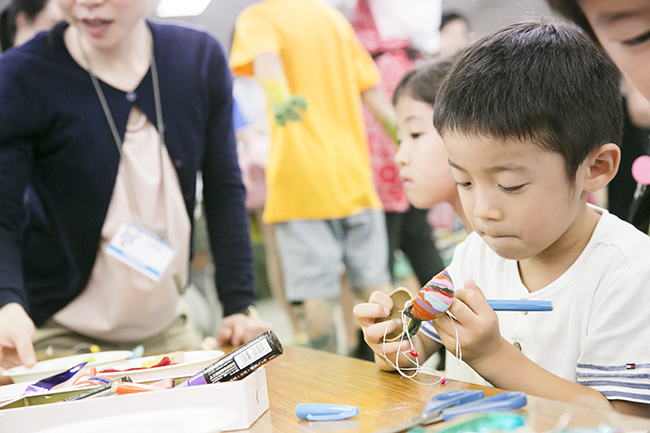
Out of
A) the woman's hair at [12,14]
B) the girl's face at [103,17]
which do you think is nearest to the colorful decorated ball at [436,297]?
the girl's face at [103,17]

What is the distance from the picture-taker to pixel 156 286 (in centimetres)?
118

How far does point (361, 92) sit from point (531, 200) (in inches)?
62.5

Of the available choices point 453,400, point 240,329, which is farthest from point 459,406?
point 240,329

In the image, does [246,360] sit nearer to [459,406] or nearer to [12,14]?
[459,406]

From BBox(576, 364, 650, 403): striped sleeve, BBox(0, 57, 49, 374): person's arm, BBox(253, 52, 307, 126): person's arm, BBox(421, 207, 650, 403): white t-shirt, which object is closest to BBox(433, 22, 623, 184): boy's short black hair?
BBox(421, 207, 650, 403): white t-shirt

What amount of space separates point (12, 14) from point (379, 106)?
1.26m

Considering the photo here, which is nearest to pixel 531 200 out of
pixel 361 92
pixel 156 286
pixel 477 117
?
pixel 477 117

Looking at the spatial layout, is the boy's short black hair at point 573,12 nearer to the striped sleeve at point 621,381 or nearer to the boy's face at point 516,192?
the boy's face at point 516,192

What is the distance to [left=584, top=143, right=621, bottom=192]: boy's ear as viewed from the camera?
71 centimetres

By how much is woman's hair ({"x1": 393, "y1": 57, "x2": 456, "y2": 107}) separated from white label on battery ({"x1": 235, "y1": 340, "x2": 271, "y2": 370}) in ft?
2.51

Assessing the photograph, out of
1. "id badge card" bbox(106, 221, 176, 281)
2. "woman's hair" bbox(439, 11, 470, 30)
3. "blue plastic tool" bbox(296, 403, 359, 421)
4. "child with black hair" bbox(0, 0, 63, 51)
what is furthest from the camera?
"woman's hair" bbox(439, 11, 470, 30)

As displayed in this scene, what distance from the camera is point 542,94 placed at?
68 cm

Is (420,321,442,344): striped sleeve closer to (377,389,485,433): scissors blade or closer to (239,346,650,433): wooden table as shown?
(239,346,650,433): wooden table

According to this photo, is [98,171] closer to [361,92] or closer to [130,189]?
[130,189]
